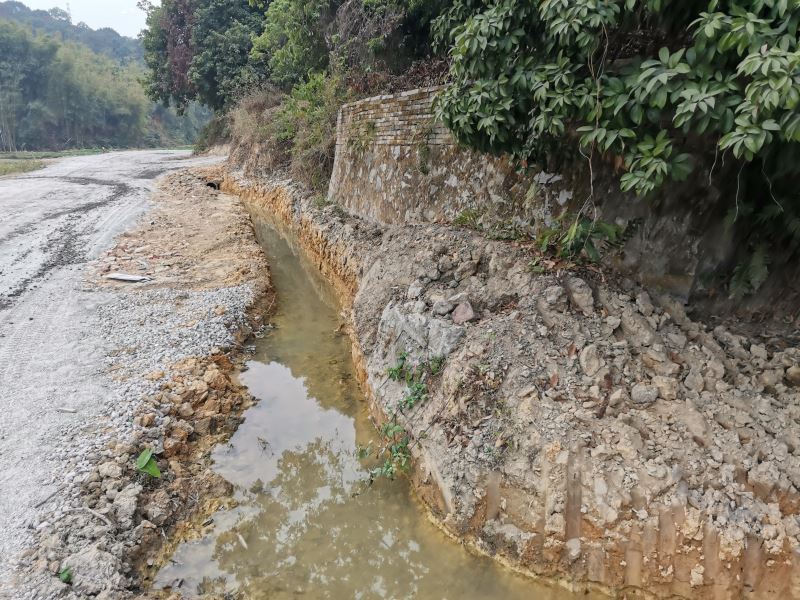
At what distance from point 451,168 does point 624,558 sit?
5.44 meters

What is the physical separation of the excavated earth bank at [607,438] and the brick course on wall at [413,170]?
4.82ft

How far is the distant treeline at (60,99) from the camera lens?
148 ft

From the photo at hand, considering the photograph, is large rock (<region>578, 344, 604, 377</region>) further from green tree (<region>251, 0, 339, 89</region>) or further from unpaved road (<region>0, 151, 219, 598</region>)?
green tree (<region>251, 0, 339, 89</region>)

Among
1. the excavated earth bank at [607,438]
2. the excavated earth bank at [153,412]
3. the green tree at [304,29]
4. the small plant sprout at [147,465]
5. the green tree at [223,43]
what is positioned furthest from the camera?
the green tree at [223,43]

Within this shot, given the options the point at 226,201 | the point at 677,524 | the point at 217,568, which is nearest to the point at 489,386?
the point at 677,524

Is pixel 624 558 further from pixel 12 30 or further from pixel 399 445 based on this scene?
pixel 12 30

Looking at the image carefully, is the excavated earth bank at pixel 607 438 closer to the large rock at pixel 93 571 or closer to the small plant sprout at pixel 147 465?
the small plant sprout at pixel 147 465

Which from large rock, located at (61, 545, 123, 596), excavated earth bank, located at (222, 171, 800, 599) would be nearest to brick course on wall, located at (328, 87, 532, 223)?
excavated earth bank, located at (222, 171, 800, 599)

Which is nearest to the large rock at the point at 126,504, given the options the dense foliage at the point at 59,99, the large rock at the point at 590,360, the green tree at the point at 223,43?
the large rock at the point at 590,360

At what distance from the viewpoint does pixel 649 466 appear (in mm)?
3535

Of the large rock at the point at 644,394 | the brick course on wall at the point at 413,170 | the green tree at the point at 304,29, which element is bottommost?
the large rock at the point at 644,394

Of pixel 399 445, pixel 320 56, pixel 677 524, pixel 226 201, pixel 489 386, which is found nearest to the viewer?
pixel 677 524

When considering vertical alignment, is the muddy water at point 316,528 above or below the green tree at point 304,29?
below

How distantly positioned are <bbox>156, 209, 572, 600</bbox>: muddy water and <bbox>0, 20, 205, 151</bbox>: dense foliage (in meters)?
49.2
